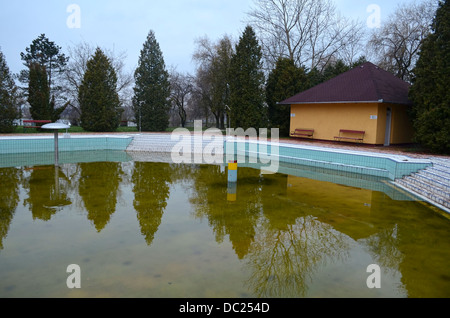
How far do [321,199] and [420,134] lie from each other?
8.74m

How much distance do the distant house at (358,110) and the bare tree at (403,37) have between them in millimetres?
7530

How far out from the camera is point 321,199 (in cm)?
776

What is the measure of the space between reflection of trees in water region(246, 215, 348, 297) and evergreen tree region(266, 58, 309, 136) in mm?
17019

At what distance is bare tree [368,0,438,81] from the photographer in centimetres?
2408

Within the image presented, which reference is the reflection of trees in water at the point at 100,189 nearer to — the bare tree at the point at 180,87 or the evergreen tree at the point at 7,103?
the evergreen tree at the point at 7,103

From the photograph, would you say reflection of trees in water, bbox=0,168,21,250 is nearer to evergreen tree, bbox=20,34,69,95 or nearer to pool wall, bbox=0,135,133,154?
pool wall, bbox=0,135,133,154

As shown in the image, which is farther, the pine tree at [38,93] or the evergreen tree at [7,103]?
the pine tree at [38,93]

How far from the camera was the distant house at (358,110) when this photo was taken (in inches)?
649

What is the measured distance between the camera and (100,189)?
8.23 m

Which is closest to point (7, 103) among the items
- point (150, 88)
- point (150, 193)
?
point (150, 88)

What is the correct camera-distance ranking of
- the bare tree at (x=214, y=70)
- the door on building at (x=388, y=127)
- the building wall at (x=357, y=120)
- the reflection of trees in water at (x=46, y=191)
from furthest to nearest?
the bare tree at (x=214, y=70)
the door on building at (x=388, y=127)
the building wall at (x=357, y=120)
the reflection of trees in water at (x=46, y=191)

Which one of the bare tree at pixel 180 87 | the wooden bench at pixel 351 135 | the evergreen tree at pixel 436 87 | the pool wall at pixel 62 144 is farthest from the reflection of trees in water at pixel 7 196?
the bare tree at pixel 180 87

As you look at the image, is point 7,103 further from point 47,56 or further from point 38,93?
point 47,56
